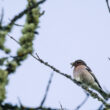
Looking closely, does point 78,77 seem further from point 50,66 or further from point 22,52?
point 22,52

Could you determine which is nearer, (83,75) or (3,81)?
(3,81)

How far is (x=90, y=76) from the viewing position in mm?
11844

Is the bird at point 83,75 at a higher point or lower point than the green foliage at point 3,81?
higher

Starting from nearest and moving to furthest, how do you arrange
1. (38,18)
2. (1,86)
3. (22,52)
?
(1,86)
(22,52)
(38,18)

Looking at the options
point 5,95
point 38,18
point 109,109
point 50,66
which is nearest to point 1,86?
point 5,95

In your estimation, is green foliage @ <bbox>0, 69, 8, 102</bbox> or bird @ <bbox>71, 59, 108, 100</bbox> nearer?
green foliage @ <bbox>0, 69, 8, 102</bbox>

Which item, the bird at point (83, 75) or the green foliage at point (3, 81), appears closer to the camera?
the green foliage at point (3, 81)

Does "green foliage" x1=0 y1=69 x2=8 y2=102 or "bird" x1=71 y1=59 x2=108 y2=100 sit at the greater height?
"bird" x1=71 y1=59 x2=108 y2=100

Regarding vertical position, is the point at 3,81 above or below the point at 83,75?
below

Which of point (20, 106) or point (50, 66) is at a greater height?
point (50, 66)

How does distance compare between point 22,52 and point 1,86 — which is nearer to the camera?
point 1,86

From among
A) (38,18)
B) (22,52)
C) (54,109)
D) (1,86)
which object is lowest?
(54,109)

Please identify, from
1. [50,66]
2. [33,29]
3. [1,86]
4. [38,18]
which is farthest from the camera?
[50,66]

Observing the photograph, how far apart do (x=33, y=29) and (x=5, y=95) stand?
0.60m
